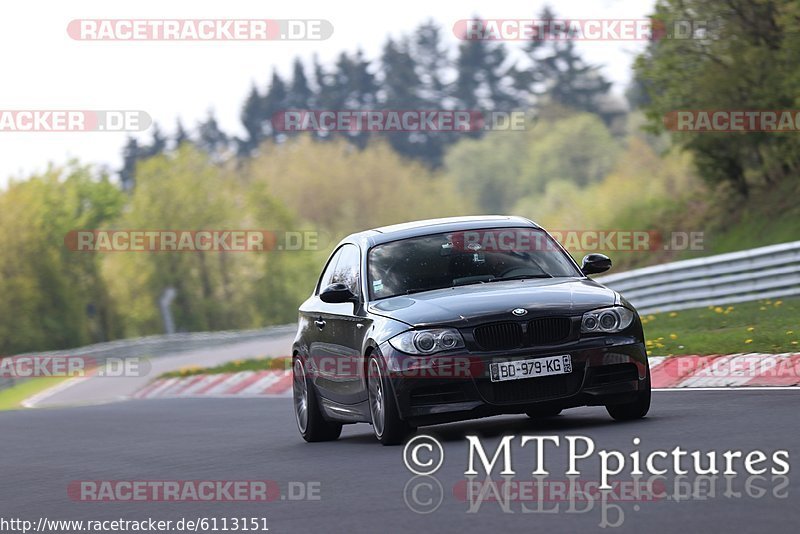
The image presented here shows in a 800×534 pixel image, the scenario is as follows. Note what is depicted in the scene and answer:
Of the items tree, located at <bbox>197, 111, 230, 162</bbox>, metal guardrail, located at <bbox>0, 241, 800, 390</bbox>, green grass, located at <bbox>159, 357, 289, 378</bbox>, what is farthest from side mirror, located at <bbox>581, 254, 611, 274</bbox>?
tree, located at <bbox>197, 111, 230, 162</bbox>

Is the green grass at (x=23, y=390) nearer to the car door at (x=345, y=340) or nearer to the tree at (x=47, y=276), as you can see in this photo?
the car door at (x=345, y=340)

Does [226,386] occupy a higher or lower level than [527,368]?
lower

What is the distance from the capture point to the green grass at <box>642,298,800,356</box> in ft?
52.9

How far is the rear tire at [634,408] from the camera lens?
11180 millimetres

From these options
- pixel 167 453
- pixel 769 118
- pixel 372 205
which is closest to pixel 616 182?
pixel 372 205

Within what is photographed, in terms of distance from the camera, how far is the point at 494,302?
10.9 metres

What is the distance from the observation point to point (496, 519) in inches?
288

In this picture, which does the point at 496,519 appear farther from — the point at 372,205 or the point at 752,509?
the point at 372,205

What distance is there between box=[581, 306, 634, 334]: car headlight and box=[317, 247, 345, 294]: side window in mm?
2923

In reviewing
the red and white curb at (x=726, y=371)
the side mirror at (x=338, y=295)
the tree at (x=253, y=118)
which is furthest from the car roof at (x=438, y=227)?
the tree at (x=253, y=118)

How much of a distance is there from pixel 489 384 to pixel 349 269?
232 cm
